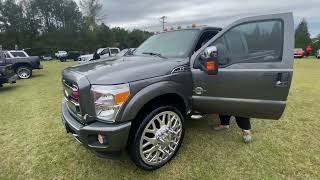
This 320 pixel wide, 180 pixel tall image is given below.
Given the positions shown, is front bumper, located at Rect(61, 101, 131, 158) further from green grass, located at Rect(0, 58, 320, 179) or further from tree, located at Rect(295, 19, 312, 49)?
tree, located at Rect(295, 19, 312, 49)

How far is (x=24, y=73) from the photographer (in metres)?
13.1

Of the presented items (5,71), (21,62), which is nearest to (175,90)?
(5,71)

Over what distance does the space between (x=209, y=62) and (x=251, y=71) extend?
1.78 feet

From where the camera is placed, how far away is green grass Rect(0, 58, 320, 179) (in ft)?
9.80

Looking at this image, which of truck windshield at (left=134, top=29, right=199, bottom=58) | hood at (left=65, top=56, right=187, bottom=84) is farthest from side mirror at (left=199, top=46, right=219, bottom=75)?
truck windshield at (left=134, top=29, right=199, bottom=58)

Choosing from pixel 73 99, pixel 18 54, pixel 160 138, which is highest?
pixel 18 54

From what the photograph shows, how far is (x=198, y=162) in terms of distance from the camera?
320cm

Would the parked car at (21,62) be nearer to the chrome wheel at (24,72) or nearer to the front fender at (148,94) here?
the chrome wheel at (24,72)

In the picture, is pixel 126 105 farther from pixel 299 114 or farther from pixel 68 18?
pixel 68 18

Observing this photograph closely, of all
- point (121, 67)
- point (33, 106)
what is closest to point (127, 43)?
point (33, 106)

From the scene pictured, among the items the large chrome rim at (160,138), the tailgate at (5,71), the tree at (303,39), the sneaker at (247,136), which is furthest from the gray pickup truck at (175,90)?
the tree at (303,39)

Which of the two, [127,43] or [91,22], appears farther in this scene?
[127,43]

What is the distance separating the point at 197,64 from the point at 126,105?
120 cm

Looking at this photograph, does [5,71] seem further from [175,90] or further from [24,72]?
[175,90]
